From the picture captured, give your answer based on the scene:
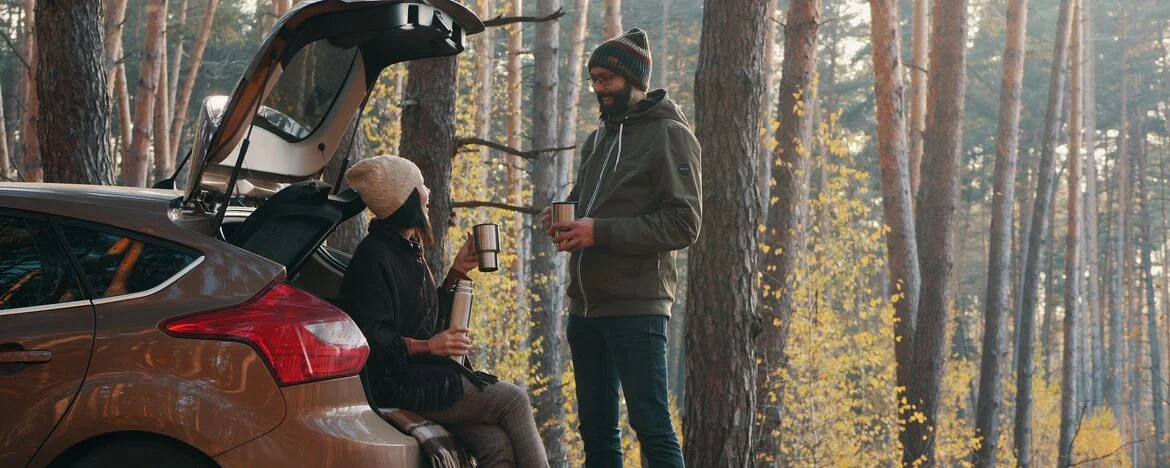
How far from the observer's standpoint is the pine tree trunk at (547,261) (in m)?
16.9

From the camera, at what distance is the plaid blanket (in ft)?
12.6

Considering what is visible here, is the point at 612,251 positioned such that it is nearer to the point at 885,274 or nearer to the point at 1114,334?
the point at 1114,334

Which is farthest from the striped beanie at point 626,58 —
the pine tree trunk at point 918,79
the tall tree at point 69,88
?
the pine tree trunk at point 918,79

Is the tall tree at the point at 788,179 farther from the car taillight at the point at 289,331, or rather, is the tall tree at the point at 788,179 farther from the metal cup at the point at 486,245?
the car taillight at the point at 289,331

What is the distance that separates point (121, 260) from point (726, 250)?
4.09m

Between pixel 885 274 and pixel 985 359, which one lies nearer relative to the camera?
pixel 985 359

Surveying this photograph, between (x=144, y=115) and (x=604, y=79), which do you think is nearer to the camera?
(x=604, y=79)

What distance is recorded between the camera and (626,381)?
16.4 feet

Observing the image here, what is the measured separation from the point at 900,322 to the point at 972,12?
29.3 metres

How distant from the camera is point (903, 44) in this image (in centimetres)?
3878

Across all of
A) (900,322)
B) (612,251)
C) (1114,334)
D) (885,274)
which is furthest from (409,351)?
(885,274)

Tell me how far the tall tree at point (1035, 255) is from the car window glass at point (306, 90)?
1709 cm

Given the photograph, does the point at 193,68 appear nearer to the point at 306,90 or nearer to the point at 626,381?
the point at 306,90

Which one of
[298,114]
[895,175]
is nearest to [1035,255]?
[895,175]
